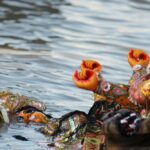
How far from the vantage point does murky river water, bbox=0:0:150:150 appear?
7.84m

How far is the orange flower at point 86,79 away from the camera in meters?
5.34

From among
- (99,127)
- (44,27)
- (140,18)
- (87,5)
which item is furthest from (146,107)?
(87,5)

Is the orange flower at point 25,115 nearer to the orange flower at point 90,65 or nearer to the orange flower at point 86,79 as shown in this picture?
the orange flower at point 90,65

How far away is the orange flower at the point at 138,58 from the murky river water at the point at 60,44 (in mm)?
937

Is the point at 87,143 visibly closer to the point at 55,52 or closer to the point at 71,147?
the point at 71,147

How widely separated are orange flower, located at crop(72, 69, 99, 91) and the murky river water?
75cm

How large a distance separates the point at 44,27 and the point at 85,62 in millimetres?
7347

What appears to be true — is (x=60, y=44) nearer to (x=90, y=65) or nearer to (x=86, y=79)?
(x=90, y=65)

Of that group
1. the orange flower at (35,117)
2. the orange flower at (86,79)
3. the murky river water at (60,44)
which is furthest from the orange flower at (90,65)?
the orange flower at (35,117)

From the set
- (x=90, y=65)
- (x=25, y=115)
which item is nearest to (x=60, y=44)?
(x=25, y=115)

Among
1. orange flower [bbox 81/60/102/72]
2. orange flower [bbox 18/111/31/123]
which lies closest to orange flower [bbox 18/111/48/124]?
orange flower [bbox 18/111/31/123]

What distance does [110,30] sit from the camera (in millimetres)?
13398

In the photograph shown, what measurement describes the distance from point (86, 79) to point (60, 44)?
6.16 metres

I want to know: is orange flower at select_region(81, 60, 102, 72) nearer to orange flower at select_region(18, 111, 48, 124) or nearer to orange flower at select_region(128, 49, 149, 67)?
orange flower at select_region(128, 49, 149, 67)
